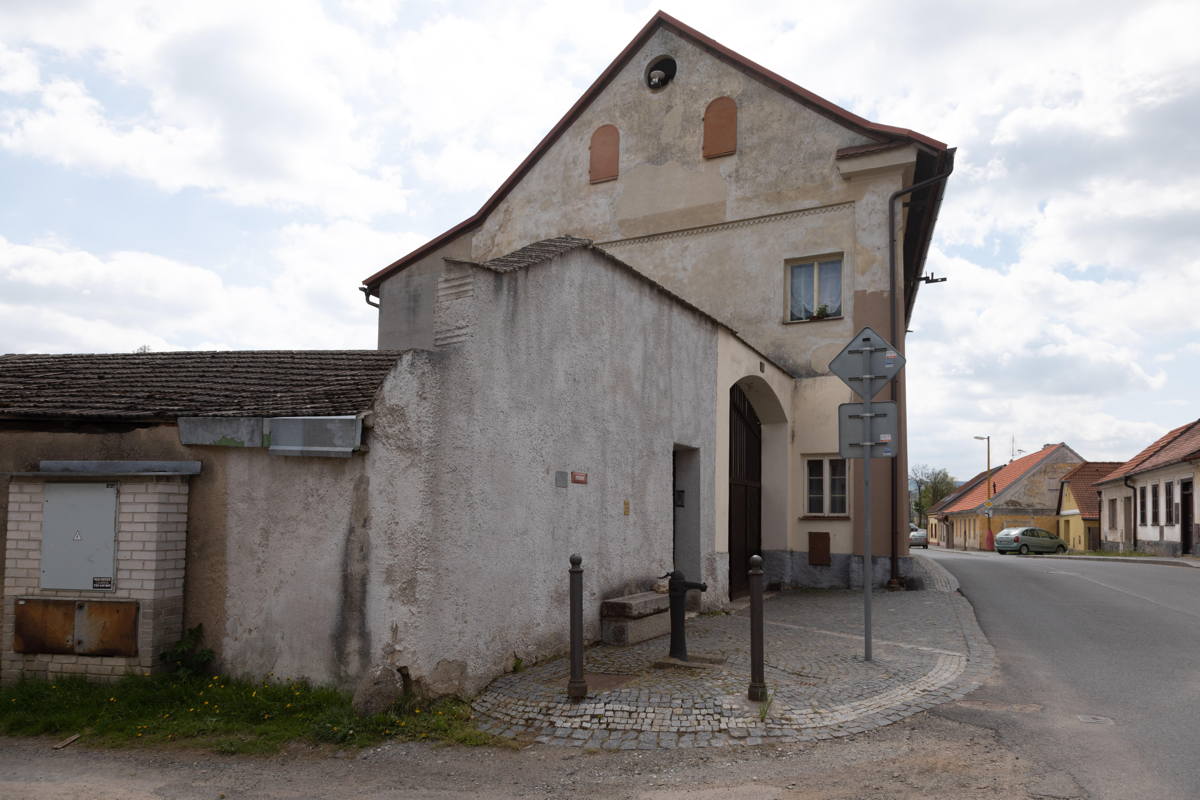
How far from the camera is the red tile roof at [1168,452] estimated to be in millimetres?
32031

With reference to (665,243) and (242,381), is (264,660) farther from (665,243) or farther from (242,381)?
(665,243)

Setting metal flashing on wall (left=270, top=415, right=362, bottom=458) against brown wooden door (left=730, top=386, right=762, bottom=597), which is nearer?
metal flashing on wall (left=270, top=415, right=362, bottom=458)

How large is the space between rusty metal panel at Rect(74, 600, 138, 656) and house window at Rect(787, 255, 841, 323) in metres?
12.0

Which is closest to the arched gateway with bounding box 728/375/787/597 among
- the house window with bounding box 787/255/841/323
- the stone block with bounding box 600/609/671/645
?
the house window with bounding box 787/255/841/323

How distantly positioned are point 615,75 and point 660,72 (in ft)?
3.35

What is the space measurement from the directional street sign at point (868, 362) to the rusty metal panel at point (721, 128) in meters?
9.13

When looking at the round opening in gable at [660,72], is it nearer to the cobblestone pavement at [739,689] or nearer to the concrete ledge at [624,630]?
the cobblestone pavement at [739,689]

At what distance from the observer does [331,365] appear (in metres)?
7.62

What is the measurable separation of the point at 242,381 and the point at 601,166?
12183 millimetres

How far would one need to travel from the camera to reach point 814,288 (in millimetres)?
15859

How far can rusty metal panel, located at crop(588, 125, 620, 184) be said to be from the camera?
59.6ft

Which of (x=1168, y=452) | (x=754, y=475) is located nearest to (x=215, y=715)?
(x=754, y=475)

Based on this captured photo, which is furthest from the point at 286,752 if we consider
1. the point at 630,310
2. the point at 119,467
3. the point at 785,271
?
the point at 785,271

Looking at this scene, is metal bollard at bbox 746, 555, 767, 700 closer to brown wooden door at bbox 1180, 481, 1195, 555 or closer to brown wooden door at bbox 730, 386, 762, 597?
brown wooden door at bbox 730, 386, 762, 597
